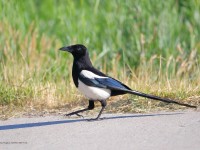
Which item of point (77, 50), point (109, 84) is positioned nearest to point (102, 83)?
point (109, 84)

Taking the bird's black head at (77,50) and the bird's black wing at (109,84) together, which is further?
the bird's black head at (77,50)

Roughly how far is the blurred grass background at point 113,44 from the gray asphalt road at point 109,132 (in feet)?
3.26

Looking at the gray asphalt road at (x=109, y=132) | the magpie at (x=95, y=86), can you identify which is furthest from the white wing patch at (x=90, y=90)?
the gray asphalt road at (x=109, y=132)

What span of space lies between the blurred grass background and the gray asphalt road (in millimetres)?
994

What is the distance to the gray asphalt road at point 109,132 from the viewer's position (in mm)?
4996

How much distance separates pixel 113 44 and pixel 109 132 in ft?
12.3

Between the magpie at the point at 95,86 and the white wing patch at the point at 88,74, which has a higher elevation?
the white wing patch at the point at 88,74

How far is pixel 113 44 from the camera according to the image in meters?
9.06

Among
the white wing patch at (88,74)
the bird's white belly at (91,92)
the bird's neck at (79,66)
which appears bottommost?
the bird's white belly at (91,92)

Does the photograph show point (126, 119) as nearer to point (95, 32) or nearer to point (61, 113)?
point (61, 113)

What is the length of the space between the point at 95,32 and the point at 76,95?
8.79 feet

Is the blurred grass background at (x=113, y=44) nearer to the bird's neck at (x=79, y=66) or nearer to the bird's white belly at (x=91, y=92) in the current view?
the bird's neck at (x=79, y=66)

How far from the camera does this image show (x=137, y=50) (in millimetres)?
8781

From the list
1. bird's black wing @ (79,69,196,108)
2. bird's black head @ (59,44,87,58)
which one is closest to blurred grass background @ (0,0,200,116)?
bird's black head @ (59,44,87,58)
